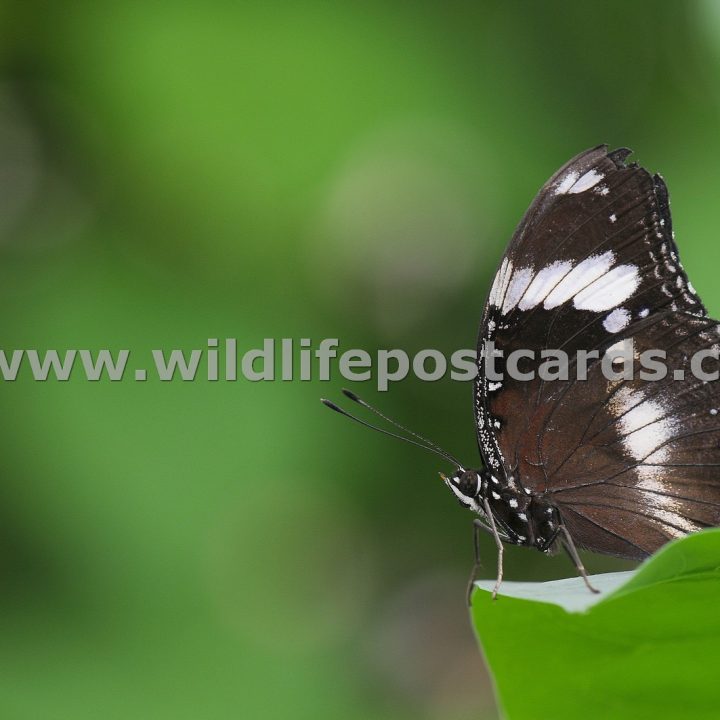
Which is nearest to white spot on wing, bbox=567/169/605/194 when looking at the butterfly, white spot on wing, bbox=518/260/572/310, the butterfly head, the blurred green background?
the butterfly

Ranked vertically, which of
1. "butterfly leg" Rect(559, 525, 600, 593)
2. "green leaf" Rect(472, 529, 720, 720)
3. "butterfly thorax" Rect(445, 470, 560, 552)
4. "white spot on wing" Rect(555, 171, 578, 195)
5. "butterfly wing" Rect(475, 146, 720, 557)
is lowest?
"green leaf" Rect(472, 529, 720, 720)

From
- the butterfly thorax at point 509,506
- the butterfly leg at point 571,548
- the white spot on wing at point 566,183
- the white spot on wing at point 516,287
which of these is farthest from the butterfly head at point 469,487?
the white spot on wing at point 566,183

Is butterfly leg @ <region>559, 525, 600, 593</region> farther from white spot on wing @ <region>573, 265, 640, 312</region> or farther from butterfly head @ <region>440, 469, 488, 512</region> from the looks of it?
white spot on wing @ <region>573, 265, 640, 312</region>

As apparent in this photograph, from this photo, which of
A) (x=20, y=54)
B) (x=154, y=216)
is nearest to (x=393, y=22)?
(x=154, y=216)

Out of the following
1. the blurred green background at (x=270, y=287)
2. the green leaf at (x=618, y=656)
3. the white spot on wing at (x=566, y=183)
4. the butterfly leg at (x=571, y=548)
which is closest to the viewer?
the green leaf at (x=618, y=656)

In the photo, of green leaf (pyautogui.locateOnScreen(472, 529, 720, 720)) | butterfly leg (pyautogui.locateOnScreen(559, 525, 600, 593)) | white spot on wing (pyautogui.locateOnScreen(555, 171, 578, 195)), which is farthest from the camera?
white spot on wing (pyautogui.locateOnScreen(555, 171, 578, 195))

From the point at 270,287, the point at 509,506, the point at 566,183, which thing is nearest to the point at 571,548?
the point at 509,506

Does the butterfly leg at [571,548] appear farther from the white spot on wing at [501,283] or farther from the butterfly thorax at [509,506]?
the white spot on wing at [501,283]

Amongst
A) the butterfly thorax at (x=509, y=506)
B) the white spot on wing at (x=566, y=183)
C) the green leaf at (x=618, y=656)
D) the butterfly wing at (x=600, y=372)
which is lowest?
the green leaf at (x=618, y=656)
